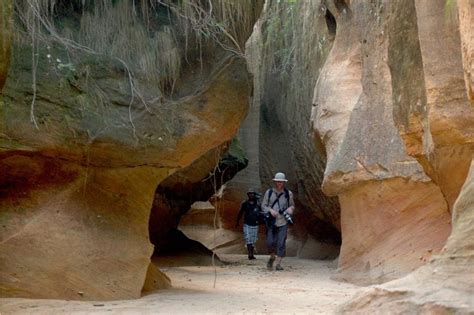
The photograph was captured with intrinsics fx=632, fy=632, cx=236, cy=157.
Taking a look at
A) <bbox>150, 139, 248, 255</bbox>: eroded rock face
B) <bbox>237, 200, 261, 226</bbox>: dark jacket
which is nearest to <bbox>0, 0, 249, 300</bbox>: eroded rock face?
<bbox>150, 139, 248, 255</bbox>: eroded rock face

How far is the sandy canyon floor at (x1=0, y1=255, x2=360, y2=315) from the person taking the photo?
6.08 meters

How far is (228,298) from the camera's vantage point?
23.6ft

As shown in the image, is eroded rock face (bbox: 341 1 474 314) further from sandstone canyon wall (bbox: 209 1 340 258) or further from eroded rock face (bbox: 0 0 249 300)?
sandstone canyon wall (bbox: 209 1 340 258)

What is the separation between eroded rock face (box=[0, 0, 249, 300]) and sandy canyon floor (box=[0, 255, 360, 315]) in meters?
0.39

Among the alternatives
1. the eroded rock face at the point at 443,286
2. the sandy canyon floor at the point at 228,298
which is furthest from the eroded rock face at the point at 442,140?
the sandy canyon floor at the point at 228,298

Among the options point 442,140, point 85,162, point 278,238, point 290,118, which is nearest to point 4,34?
point 85,162

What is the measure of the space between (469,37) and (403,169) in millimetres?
5459

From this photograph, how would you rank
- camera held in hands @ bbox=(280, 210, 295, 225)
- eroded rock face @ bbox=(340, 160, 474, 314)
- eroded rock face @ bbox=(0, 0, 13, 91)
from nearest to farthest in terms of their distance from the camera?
eroded rock face @ bbox=(340, 160, 474, 314) < eroded rock face @ bbox=(0, 0, 13, 91) < camera held in hands @ bbox=(280, 210, 295, 225)

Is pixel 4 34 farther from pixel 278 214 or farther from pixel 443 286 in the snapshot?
pixel 278 214

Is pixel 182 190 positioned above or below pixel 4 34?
below

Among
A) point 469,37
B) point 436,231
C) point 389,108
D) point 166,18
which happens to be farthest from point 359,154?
point 469,37

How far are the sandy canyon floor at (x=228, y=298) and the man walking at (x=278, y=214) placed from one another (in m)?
0.67

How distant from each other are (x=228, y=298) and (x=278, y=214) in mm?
5094

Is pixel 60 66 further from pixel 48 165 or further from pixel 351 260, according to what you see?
pixel 351 260
